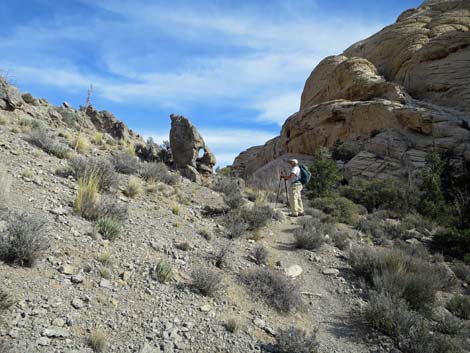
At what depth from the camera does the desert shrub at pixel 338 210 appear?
469 inches

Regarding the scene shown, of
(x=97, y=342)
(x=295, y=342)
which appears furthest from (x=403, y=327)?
(x=97, y=342)

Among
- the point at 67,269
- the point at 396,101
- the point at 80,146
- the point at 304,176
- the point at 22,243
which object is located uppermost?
the point at 396,101

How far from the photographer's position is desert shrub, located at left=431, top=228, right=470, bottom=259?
9984 millimetres

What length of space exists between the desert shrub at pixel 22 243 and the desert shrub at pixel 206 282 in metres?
2.24

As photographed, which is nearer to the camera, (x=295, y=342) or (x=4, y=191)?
(x=295, y=342)

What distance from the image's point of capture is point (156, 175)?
33.6 ft

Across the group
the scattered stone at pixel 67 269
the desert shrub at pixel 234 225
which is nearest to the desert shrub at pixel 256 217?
the desert shrub at pixel 234 225

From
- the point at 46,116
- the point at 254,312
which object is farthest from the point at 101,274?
the point at 46,116

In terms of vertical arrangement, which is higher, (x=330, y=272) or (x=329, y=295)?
(x=330, y=272)

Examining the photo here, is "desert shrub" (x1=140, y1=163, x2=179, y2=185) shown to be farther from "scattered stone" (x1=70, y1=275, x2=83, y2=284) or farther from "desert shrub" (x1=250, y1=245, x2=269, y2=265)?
"scattered stone" (x1=70, y1=275, x2=83, y2=284)

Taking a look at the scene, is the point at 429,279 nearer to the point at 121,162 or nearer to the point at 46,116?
the point at 121,162

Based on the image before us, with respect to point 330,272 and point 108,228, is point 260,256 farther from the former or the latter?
point 108,228

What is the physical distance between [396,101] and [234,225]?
85.2ft

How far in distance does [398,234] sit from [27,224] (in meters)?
11.0
